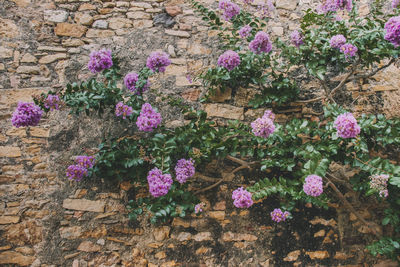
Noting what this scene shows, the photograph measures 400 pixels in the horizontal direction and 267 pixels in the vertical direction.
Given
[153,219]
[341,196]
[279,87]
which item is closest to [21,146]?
[153,219]

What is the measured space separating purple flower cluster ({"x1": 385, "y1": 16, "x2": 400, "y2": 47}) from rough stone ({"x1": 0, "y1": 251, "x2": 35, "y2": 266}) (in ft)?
10.5

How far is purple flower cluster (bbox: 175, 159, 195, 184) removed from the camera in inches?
91.7

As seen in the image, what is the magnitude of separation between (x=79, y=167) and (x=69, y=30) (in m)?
1.45

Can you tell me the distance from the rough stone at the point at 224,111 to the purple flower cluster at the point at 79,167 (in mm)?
1111

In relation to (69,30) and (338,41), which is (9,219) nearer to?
(69,30)

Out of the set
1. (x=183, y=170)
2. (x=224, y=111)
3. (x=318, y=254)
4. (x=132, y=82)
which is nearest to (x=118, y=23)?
(x=132, y=82)

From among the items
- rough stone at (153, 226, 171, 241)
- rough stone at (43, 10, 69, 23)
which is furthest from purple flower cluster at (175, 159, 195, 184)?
rough stone at (43, 10, 69, 23)

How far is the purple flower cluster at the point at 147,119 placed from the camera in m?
2.27

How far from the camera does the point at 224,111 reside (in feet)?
9.14

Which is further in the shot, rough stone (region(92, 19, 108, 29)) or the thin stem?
rough stone (region(92, 19, 108, 29))

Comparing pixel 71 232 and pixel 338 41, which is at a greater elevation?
pixel 338 41

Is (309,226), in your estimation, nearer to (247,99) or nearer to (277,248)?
(277,248)

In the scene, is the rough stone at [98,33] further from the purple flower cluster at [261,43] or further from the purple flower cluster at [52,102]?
the purple flower cluster at [261,43]

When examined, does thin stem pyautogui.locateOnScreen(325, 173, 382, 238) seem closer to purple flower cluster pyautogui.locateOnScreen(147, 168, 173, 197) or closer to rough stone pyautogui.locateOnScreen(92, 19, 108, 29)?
purple flower cluster pyautogui.locateOnScreen(147, 168, 173, 197)
